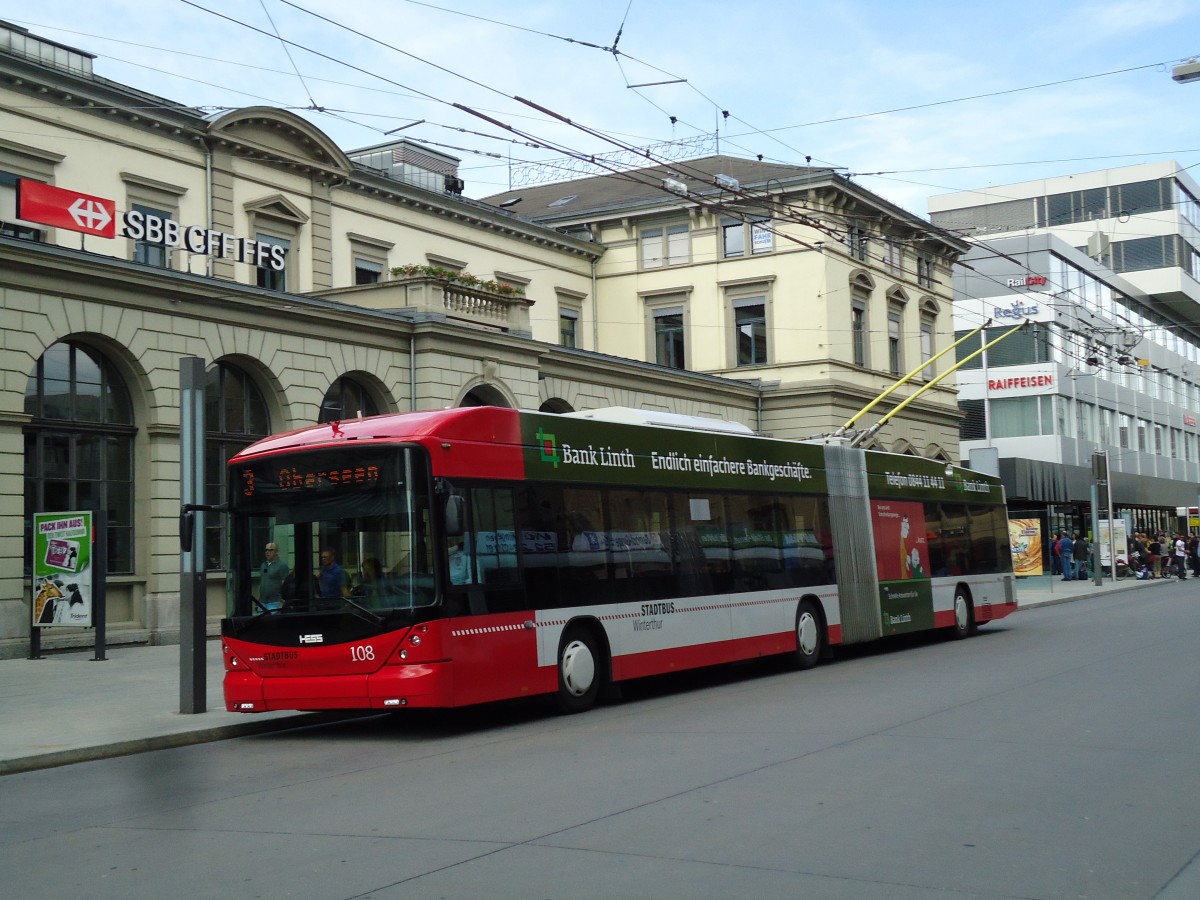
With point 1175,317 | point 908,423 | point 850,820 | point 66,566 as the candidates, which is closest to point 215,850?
point 850,820

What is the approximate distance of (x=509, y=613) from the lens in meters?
13.4

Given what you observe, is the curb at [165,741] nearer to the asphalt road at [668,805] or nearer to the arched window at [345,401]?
the asphalt road at [668,805]

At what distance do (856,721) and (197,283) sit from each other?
16132mm

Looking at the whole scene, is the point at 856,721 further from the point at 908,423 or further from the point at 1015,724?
the point at 908,423

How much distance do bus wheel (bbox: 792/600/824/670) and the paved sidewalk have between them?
6.76m

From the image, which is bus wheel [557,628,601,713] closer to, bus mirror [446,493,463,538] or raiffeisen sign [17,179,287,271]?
bus mirror [446,493,463,538]

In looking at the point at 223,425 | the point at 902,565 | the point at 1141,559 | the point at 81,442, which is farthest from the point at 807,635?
the point at 1141,559

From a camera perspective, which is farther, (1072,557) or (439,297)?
(1072,557)

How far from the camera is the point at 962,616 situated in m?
24.4

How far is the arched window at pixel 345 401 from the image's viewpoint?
28.1m

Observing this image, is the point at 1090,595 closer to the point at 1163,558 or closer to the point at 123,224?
the point at 1163,558

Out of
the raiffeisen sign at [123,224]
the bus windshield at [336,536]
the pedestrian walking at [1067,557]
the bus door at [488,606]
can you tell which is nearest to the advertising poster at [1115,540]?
the pedestrian walking at [1067,557]

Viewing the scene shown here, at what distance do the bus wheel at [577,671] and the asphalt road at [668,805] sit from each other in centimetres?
27

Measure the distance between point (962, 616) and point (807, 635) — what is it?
6498 mm
